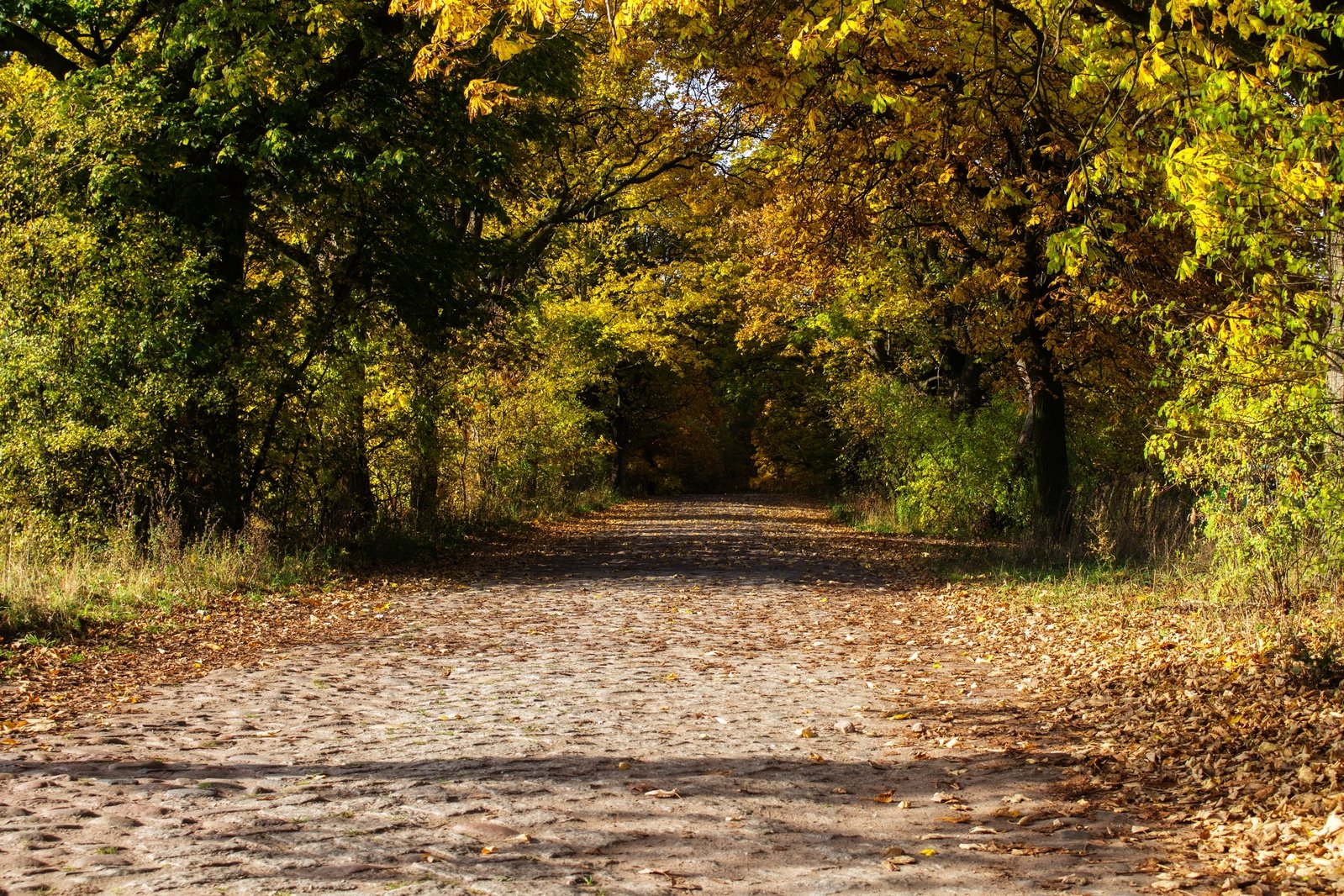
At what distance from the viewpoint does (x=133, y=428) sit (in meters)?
12.4

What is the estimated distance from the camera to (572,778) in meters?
5.63

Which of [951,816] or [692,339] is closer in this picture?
[951,816]

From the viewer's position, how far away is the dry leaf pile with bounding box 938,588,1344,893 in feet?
15.1

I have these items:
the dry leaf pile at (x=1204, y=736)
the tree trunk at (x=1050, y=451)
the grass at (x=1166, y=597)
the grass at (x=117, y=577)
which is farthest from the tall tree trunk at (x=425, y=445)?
the dry leaf pile at (x=1204, y=736)

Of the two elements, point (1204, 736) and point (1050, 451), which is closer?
point (1204, 736)

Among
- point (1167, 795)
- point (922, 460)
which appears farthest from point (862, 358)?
point (1167, 795)

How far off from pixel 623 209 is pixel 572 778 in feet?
59.5

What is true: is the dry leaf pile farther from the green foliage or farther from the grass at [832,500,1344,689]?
the green foliage

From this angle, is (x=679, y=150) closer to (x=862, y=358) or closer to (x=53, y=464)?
(x=862, y=358)

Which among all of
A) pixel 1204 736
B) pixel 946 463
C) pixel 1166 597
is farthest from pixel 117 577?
pixel 946 463

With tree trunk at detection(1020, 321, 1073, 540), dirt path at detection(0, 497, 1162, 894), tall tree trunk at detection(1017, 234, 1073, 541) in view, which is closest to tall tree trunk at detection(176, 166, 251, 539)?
dirt path at detection(0, 497, 1162, 894)

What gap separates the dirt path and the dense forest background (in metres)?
3.29

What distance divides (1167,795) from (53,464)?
38.4 ft

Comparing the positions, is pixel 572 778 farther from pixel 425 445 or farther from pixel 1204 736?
pixel 425 445
